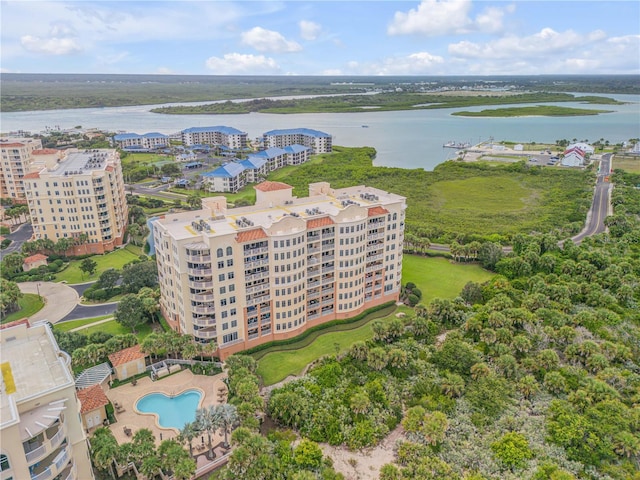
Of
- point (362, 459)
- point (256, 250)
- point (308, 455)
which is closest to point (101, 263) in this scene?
point (256, 250)

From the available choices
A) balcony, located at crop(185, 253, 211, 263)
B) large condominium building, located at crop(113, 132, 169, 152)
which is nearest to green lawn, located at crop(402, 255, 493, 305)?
balcony, located at crop(185, 253, 211, 263)

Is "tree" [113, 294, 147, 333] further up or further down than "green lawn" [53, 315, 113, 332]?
further up

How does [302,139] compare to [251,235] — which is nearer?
[251,235]

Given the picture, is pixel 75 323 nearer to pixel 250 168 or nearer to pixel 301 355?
pixel 301 355

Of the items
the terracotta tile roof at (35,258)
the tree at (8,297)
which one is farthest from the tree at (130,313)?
the terracotta tile roof at (35,258)

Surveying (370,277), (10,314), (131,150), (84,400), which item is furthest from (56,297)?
(131,150)

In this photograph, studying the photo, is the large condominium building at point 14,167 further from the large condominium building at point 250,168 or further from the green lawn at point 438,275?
the green lawn at point 438,275

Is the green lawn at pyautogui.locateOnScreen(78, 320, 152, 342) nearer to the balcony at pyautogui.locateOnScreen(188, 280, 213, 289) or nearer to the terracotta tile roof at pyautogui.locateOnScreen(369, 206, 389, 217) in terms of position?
the balcony at pyautogui.locateOnScreen(188, 280, 213, 289)
